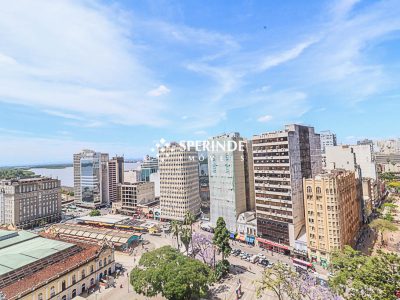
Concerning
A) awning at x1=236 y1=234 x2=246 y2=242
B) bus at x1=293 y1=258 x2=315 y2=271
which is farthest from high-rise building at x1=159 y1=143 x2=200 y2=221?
bus at x1=293 y1=258 x2=315 y2=271

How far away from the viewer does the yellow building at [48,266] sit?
50.3 meters

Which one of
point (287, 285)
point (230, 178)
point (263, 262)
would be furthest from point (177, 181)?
point (287, 285)

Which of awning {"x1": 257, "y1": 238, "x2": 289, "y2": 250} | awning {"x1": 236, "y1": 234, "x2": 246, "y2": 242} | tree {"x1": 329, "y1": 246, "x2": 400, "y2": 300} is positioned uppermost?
tree {"x1": 329, "y1": 246, "x2": 400, "y2": 300}

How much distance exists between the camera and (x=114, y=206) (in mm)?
152125

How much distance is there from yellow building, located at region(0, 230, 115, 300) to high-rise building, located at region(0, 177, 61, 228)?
2164 inches

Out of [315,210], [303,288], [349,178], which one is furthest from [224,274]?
[349,178]

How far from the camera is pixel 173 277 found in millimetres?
44875

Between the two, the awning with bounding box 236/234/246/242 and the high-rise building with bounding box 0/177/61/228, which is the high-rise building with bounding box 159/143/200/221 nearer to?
the awning with bounding box 236/234/246/242

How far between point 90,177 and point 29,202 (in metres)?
46.6

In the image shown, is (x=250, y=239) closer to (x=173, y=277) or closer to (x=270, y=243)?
(x=270, y=243)

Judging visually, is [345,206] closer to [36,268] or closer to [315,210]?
[315,210]

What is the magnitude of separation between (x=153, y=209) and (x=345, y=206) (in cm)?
9099

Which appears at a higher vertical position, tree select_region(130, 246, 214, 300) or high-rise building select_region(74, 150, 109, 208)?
high-rise building select_region(74, 150, 109, 208)

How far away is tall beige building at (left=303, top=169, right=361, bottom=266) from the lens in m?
67.9
